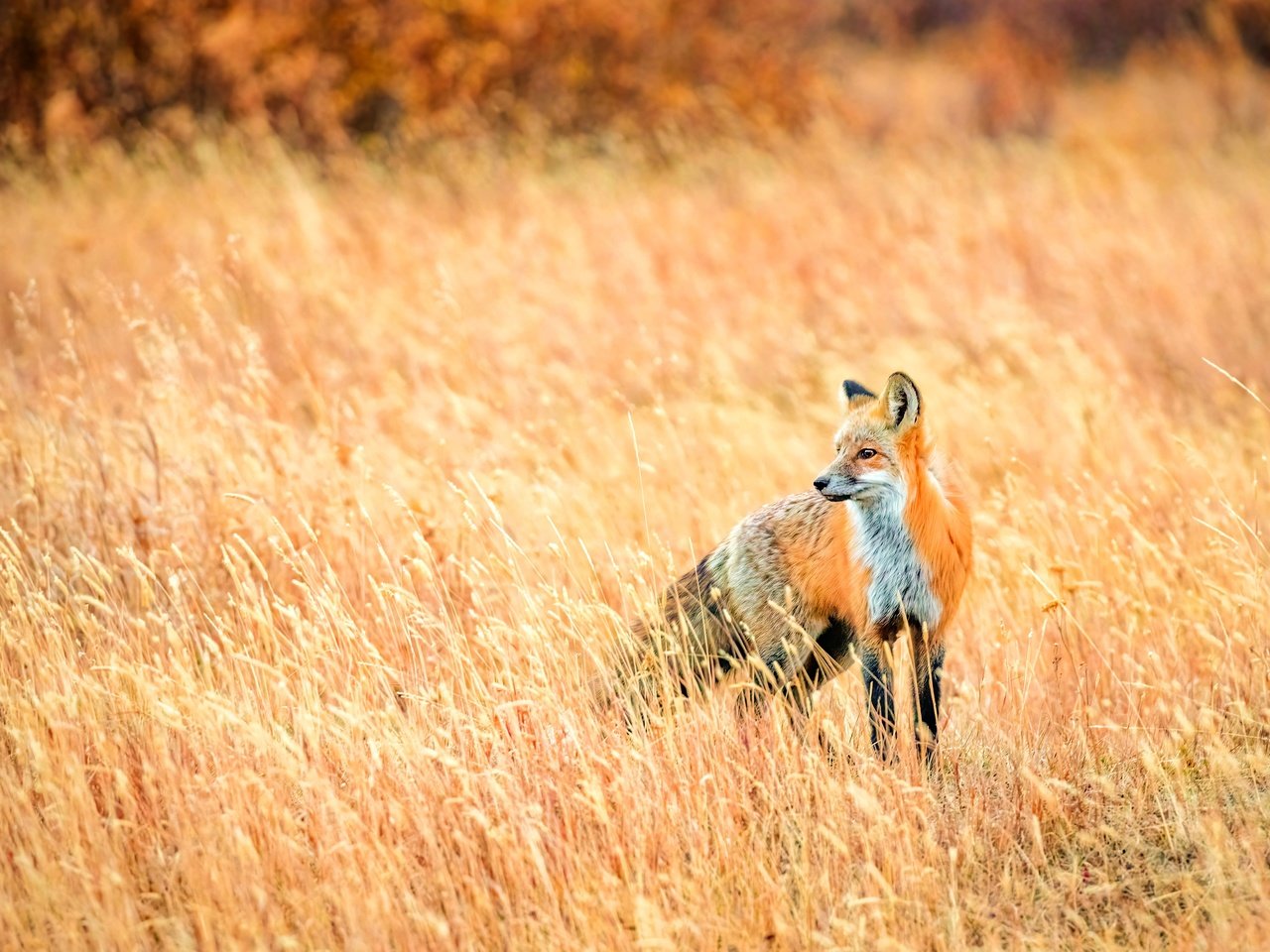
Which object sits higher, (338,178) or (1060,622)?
(338,178)

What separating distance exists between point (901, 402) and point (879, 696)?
0.99 m

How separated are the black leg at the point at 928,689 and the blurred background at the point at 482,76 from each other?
10261 millimetres

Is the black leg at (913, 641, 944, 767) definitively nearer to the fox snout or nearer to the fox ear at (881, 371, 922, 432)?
the fox snout

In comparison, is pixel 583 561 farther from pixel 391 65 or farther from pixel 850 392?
pixel 391 65

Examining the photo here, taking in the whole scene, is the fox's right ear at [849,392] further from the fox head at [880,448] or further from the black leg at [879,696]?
the black leg at [879,696]

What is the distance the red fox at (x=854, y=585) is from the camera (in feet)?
13.3

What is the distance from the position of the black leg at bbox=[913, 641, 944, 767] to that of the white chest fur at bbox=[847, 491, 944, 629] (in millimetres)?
97

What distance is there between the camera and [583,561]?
5.51 metres

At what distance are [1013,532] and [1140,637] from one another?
31.5 inches

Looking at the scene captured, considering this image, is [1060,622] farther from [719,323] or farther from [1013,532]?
[719,323]

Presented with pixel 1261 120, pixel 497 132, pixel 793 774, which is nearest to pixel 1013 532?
pixel 793 774

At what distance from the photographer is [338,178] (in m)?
12.5

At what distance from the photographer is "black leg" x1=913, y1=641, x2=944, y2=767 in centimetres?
399

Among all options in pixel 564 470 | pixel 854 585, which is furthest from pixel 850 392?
pixel 564 470
